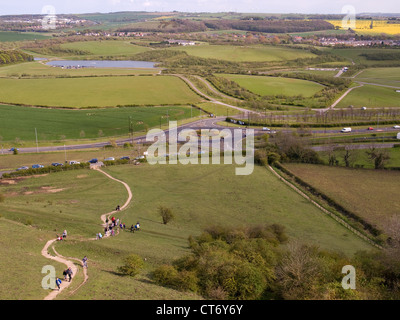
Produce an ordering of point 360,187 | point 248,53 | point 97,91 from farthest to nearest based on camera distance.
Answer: point 248,53, point 97,91, point 360,187

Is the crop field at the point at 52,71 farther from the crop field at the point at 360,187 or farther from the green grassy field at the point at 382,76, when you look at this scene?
the crop field at the point at 360,187

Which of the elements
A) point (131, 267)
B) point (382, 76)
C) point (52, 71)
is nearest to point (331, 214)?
point (131, 267)

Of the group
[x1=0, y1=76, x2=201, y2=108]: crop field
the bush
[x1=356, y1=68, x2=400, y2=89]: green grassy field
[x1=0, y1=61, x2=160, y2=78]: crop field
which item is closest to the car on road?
the bush

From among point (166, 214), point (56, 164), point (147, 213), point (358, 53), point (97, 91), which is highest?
point (358, 53)

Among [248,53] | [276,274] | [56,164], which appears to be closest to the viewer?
[276,274]

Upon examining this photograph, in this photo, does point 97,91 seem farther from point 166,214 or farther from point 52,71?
point 166,214

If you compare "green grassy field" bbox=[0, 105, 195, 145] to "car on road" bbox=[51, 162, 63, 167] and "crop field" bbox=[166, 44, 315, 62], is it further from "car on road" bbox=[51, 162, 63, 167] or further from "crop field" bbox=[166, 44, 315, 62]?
"crop field" bbox=[166, 44, 315, 62]

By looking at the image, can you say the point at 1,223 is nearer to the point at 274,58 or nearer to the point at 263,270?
the point at 263,270
